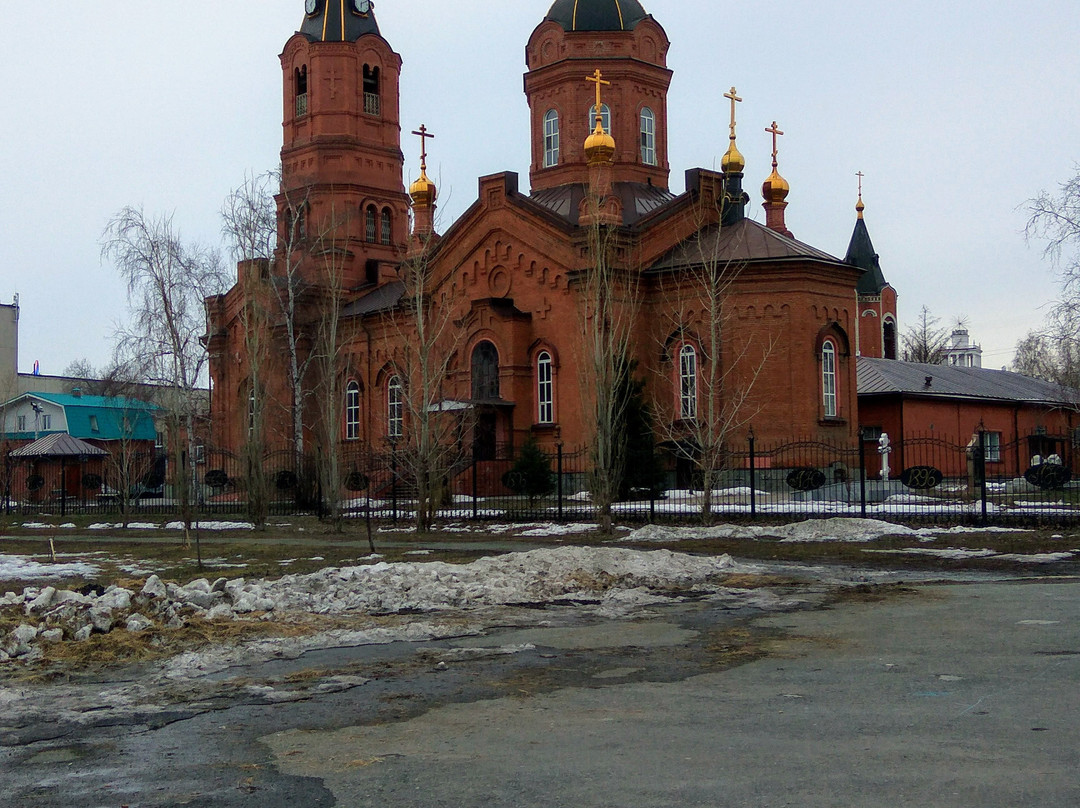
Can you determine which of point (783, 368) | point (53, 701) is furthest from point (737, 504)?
point (53, 701)

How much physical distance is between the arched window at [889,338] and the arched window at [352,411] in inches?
1096

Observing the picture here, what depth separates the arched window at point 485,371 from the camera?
112ft

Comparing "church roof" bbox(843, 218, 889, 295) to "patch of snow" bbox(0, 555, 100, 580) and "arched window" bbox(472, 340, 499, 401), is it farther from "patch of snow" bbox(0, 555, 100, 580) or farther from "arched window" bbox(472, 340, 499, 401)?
"patch of snow" bbox(0, 555, 100, 580)

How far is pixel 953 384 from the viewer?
1620 inches

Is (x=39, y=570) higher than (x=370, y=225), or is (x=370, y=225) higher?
(x=370, y=225)

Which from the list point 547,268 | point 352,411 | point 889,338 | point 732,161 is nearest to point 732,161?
Answer: point 732,161

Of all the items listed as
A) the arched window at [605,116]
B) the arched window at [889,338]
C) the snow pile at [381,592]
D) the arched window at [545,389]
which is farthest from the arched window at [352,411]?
the arched window at [889,338]

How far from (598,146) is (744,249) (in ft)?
16.0

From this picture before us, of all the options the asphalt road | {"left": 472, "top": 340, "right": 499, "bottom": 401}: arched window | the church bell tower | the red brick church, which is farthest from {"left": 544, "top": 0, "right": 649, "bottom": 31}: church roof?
the asphalt road

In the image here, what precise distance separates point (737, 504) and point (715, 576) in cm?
1286

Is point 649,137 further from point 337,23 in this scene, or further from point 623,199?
point 337,23

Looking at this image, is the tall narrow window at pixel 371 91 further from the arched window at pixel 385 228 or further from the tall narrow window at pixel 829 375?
the tall narrow window at pixel 829 375

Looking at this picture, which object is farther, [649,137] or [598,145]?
[649,137]

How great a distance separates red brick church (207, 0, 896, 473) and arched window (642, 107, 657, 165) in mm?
84
